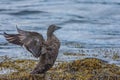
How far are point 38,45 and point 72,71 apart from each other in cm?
135

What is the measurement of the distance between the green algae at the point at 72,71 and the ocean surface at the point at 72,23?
63.3 inches

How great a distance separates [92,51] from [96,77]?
16.2 feet

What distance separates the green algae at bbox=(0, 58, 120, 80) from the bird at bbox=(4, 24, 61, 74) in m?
0.26

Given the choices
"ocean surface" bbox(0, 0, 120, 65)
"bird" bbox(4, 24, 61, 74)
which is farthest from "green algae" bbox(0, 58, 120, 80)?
"ocean surface" bbox(0, 0, 120, 65)

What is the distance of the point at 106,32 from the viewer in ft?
72.0

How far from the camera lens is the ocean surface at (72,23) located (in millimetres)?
15707

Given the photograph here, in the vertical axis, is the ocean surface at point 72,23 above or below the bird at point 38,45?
below

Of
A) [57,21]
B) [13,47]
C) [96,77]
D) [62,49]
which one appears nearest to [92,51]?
[62,49]

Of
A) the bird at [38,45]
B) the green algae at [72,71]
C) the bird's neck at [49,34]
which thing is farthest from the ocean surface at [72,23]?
the bird at [38,45]

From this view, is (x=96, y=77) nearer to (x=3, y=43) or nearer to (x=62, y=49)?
(x=62, y=49)

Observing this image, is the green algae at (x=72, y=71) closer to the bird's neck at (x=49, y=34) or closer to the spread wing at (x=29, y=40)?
the spread wing at (x=29, y=40)

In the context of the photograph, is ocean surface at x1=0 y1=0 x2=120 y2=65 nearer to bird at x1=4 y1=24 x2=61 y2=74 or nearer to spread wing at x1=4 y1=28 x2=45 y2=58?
bird at x1=4 y1=24 x2=61 y2=74

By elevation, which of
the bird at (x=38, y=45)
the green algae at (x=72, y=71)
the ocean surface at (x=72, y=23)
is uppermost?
the bird at (x=38, y=45)

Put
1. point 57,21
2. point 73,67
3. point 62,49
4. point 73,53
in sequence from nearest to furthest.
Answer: point 73,67
point 73,53
point 62,49
point 57,21
